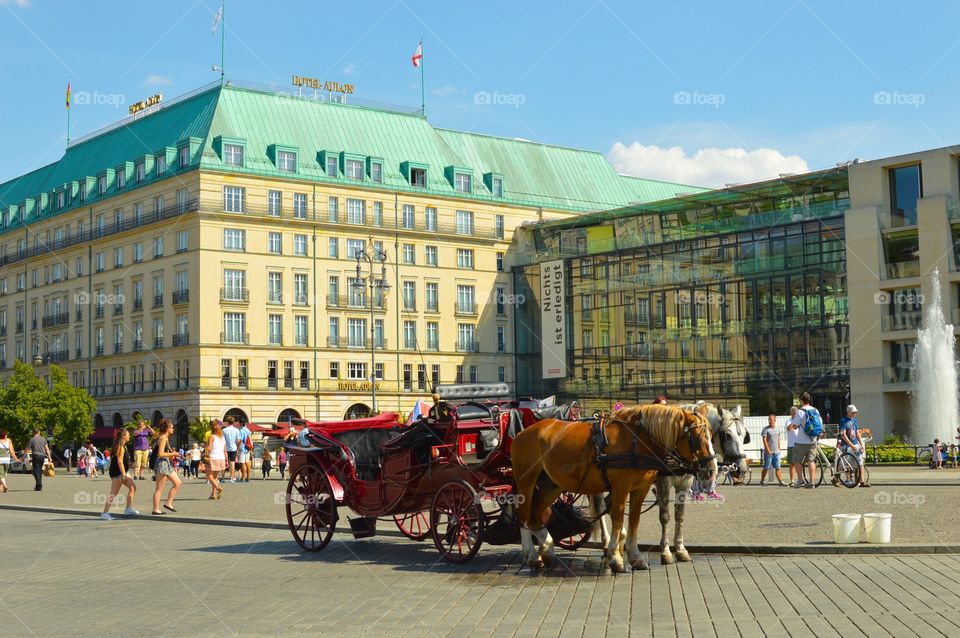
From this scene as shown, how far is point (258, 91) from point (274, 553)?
7029 centimetres

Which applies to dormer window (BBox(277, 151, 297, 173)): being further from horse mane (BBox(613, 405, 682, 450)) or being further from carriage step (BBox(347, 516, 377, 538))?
horse mane (BBox(613, 405, 682, 450))

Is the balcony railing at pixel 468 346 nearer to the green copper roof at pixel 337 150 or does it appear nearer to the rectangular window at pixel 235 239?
the green copper roof at pixel 337 150

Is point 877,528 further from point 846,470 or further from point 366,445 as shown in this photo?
point 846,470

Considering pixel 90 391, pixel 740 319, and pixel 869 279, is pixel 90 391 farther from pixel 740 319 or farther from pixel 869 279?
pixel 869 279

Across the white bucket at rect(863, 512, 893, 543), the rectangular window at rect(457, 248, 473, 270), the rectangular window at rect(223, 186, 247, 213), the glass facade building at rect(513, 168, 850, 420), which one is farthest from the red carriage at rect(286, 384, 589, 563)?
the rectangular window at rect(457, 248, 473, 270)

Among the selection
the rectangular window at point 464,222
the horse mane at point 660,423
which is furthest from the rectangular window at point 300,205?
the horse mane at point 660,423

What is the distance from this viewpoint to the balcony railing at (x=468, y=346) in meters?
86.9

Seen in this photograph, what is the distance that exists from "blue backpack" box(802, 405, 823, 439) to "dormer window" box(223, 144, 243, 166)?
57.1 meters

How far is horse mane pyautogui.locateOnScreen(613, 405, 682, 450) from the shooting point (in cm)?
1349

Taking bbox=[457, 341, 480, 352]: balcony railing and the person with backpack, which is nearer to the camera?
the person with backpack

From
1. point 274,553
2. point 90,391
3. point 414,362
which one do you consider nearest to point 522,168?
point 414,362

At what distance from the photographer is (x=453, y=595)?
39.9 ft

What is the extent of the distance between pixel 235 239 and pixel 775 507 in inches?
2407

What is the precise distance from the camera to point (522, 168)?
306 ft
